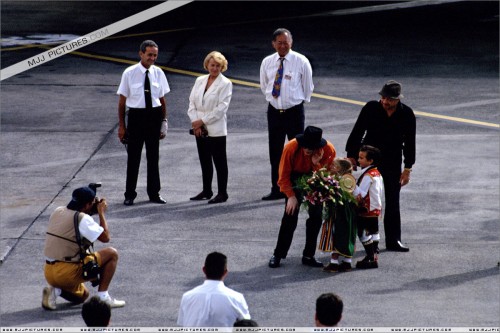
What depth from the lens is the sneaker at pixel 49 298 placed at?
35.2 ft

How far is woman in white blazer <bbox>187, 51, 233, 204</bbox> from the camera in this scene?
14539mm

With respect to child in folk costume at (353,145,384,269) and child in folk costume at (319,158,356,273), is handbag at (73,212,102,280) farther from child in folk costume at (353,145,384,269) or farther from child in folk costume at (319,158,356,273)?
child in folk costume at (353,145,384,269)

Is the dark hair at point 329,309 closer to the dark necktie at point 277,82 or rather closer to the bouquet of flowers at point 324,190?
the bouquet of flowers at point 324,190

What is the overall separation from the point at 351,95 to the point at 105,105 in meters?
4.81

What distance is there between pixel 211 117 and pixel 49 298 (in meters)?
4.55

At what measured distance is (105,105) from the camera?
20703mm

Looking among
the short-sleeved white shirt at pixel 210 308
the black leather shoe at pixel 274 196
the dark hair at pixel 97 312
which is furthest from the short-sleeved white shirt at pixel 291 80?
the dark hair at pixel 97 312

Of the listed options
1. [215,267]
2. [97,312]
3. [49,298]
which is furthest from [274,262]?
[97,312]

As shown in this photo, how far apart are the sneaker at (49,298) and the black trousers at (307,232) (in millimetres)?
2660

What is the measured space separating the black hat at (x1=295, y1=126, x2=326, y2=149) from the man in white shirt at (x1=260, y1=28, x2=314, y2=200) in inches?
115

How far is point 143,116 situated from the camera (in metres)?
14.7

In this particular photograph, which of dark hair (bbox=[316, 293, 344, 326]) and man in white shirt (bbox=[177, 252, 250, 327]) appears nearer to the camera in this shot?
dark hair (bbox=[316, 293, 344, 326])

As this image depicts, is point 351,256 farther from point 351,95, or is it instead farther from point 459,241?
point 351,95

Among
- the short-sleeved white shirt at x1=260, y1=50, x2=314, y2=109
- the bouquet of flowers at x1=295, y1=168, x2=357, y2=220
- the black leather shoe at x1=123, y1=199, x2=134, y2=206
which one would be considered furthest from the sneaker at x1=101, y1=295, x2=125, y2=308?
the short-sleeved white shirt at x1=260, y1=50, x2=314, y2=109
